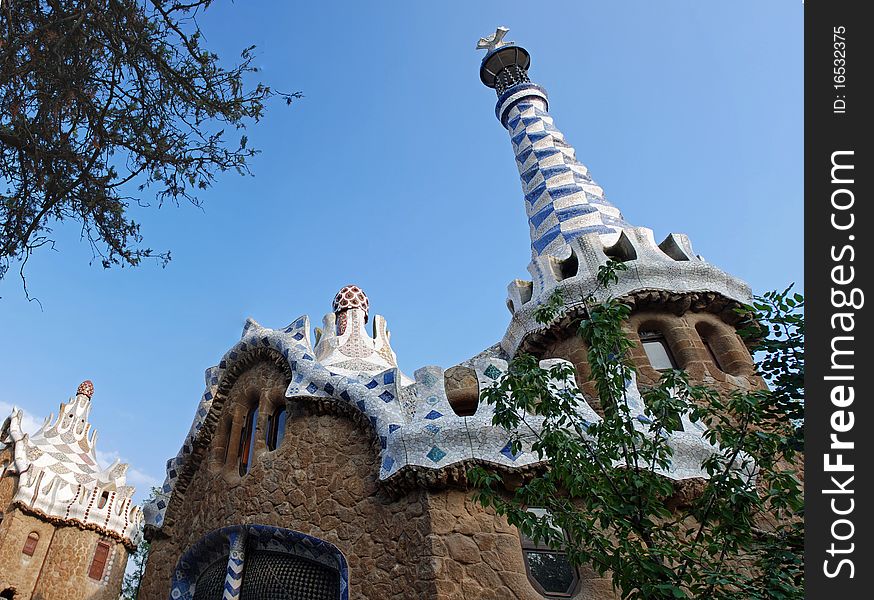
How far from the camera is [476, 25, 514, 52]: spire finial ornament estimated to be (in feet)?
42.2

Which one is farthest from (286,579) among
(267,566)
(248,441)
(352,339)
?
(352,339)

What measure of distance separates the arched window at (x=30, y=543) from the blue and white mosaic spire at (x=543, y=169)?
11548 mm

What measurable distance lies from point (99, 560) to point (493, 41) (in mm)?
13485

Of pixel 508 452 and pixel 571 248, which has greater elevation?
pixel 571 248

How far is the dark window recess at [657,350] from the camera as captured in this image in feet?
21.1

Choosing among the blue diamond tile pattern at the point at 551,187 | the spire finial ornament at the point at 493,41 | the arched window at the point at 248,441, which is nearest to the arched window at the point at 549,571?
the arched window at the point at 248,441

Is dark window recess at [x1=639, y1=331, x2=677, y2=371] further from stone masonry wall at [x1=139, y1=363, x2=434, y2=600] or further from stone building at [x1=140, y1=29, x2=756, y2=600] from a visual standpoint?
stone masonry wall at [x1=139, y1=363, x2=434, y2=600]

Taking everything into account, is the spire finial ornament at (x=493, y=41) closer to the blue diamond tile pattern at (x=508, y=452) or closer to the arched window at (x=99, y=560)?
the blue diamond tile pattern at (x=508, y=452)

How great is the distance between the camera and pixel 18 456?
14.2 m

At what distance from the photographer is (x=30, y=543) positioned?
43.4 ft

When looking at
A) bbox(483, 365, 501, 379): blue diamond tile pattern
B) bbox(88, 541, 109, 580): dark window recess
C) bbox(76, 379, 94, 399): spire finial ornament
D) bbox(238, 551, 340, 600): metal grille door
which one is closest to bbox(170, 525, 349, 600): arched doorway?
bbox(238, 551, 340, 600): metal grille door

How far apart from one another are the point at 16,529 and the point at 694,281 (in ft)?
43.7

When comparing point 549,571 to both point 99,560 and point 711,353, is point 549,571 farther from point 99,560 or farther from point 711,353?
Answer: point 99,560
